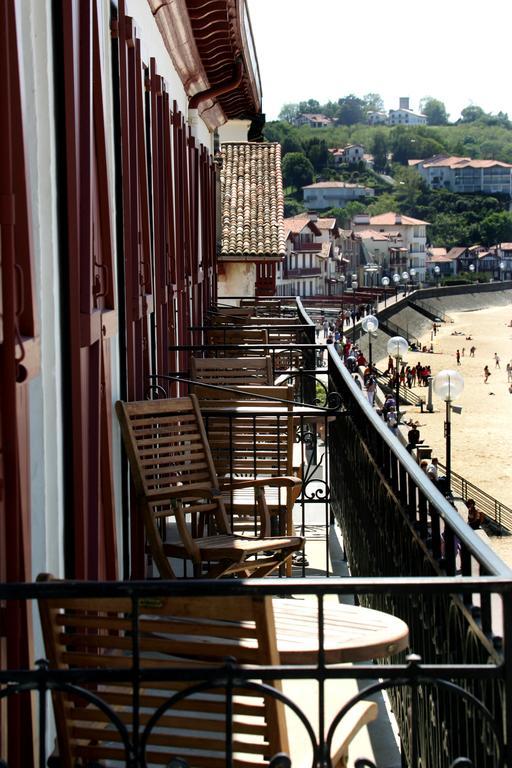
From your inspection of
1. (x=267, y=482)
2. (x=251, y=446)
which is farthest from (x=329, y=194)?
(x=267, y=482)

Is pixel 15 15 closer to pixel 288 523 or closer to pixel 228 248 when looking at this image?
pixel 288 523

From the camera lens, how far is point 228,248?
2070 cm

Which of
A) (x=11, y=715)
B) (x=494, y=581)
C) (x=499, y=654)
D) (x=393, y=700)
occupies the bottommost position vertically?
(x=393, y=700)

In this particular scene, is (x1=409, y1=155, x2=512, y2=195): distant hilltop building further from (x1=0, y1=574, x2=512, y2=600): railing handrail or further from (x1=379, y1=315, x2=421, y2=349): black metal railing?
(x1=0, y1=574, x2=512, y2=600): railing handrail

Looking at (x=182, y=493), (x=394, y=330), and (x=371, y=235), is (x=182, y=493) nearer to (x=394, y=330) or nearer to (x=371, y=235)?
(x=394, y=330)

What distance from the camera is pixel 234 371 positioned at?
886cm

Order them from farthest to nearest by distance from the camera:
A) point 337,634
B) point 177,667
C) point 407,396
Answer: point 407,396 < point 337,634 < point 177,667

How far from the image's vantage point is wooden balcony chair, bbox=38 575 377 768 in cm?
266

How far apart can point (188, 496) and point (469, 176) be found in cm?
A: 17756

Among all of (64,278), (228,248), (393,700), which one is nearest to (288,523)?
(393,700)

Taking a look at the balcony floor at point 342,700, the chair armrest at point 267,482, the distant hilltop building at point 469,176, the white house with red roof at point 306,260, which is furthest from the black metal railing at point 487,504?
the distant hilltop building at point 469,176

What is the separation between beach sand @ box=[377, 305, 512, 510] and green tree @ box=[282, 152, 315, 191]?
6687 centimetres

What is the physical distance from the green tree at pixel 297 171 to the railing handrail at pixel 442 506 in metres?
163

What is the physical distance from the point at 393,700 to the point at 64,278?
6.29ft
